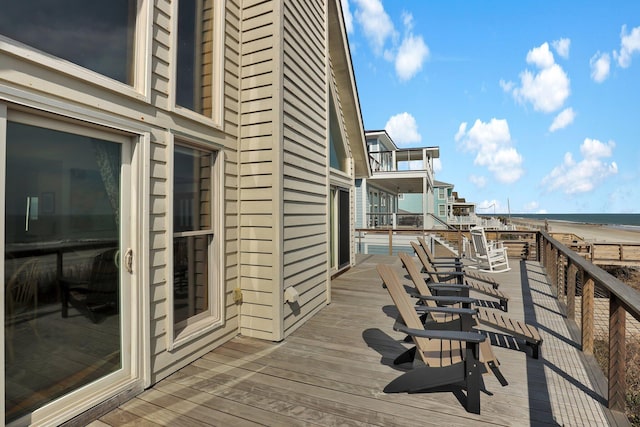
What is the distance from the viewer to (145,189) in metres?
2.35

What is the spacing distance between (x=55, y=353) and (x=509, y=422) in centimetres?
287

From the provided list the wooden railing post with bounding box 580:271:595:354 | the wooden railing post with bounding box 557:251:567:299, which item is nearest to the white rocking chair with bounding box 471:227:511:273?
the wooden railing post with bounding box 557:251:567:299

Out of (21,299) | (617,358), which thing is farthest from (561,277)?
(21,299)

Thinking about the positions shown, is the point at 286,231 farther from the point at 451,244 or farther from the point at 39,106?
the point at 451,244

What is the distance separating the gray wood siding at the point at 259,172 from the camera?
3316mm

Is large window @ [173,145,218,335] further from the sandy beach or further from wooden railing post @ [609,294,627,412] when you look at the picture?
the sandy beach

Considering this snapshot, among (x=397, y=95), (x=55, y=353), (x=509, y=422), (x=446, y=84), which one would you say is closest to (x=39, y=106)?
(x=55, y=353)

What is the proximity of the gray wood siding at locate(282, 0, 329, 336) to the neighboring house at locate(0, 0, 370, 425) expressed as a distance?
4 centimetres

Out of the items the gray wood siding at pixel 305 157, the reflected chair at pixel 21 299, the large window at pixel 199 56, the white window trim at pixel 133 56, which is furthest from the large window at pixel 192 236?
the reflected chair at pixel 21 299

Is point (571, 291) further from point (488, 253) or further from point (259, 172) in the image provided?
point (259, 172)

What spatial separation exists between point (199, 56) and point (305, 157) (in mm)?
1635

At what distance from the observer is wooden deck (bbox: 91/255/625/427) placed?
2.03m

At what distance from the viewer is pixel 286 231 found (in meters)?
3.50

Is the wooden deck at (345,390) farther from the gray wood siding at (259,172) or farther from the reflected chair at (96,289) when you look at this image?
the reflected chair at (96,289)
